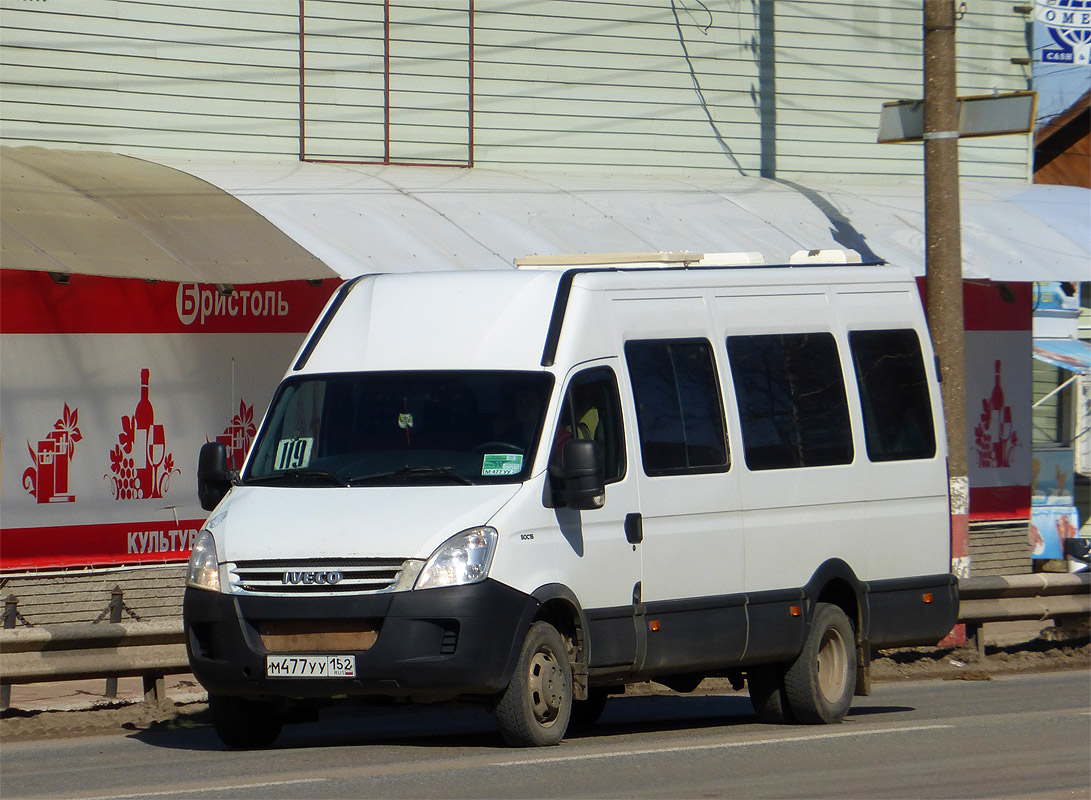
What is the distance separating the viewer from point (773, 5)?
64.4 feet

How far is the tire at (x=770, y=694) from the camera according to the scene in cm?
1051

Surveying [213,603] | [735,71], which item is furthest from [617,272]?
[735,71]

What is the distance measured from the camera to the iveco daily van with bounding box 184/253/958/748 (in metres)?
8.41

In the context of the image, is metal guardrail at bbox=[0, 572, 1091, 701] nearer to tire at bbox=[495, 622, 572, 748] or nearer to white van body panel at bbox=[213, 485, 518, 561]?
white van body panel at bbox=[213, 485, 518, 561]

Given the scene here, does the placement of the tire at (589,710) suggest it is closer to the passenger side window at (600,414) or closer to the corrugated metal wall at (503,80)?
the passenger side window at (600,414)

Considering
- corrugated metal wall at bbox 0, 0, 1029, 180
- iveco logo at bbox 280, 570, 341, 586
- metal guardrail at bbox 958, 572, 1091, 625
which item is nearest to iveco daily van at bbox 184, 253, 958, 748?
iveco logo at bbox 280, 570, 341, 586

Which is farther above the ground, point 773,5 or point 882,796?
point 773,5

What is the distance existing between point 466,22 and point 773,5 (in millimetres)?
3886

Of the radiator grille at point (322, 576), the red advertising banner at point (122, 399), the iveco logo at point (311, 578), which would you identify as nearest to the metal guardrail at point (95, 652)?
the radiator grille at point (322, 576)

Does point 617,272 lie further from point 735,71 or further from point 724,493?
point 735,71

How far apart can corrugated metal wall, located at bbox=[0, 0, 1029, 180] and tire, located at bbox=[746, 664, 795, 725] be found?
26.5 feet

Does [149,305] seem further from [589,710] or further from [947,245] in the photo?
[947,245]

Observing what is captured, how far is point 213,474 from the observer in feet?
30.8

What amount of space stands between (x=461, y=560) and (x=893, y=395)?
3.80 metres
